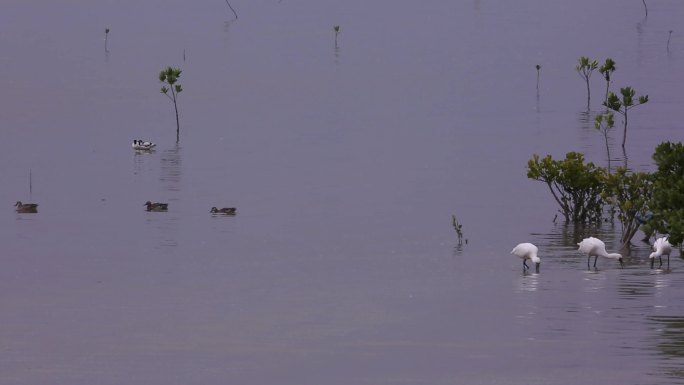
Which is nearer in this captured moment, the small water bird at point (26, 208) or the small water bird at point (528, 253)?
the small water bird at point (528, 253)

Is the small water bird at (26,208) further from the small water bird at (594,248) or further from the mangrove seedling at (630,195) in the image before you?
the small water bird at (594,248)

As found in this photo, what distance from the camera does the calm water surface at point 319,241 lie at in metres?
27.9

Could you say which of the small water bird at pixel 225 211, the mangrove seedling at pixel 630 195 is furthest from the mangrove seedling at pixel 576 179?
the small water bird at pixel 225 211

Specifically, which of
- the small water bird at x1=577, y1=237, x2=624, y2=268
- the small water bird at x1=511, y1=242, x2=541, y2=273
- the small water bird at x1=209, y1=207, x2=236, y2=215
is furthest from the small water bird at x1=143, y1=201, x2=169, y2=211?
the small water bird at x1=577, y1=237, x2=624, y2=268

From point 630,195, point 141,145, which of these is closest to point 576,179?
point 630,195

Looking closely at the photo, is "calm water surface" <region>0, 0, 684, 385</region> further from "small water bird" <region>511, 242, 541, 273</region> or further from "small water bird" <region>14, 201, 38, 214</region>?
"small water bird" <region>511, 242, 541, 273</region>

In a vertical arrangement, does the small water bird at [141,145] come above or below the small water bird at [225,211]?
above

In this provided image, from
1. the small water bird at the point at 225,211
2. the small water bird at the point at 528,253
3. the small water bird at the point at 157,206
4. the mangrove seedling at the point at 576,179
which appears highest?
the mangrove seedling at the point at 576,179

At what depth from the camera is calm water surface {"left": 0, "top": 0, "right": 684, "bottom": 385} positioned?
27859mm

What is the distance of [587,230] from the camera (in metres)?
47.9

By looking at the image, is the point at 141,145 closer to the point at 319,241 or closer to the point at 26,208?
the point at 26,208

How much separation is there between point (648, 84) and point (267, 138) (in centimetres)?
4477

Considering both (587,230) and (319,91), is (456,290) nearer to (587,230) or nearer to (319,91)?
(587,230)

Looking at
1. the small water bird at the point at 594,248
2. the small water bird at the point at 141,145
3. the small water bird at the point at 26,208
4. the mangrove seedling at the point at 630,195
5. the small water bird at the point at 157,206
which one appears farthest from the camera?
the small water bird at the point at 141,145
